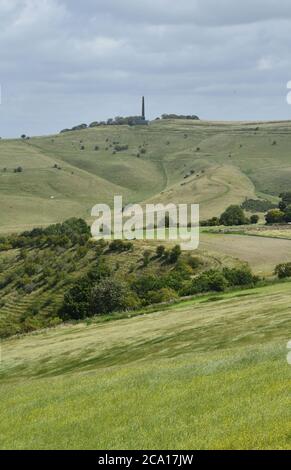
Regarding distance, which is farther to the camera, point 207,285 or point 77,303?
point 77,303

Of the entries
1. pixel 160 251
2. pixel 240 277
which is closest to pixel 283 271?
pixel 240 277

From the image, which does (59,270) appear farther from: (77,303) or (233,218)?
(233,218)

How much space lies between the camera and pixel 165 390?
76.4 ft

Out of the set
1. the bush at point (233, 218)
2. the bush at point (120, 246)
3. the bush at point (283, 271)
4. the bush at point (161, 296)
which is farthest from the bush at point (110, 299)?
the bush at point (233, 218)

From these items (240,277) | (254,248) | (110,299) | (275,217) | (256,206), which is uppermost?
(256,206)

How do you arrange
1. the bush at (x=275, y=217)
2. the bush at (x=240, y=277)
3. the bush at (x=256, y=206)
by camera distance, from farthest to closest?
the bush at (x=256, y=206) → the bush at (x=275, y=217) → the bush at (x=240, y=277)

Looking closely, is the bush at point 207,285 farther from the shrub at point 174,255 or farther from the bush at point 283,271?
the shrub at point 174,255

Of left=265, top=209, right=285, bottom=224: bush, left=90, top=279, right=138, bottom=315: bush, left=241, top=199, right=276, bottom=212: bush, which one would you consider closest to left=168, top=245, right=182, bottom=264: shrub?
left=90, top=279, right=138, bottom=315: bush

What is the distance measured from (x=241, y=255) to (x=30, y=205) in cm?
9716

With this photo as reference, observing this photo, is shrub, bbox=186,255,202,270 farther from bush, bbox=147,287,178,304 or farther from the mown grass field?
the mown grass field

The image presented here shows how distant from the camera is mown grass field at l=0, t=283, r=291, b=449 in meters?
18.3

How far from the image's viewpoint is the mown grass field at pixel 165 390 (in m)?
18.3

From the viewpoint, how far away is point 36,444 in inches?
794

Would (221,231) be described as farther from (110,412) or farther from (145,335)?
(110,412)
